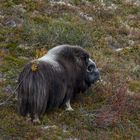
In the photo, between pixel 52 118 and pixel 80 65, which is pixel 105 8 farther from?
pixel 52 118

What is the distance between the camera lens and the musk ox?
24.1ft

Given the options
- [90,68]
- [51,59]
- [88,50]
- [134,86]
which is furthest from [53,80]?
[88,50]

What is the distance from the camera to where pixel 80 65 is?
27.7ft

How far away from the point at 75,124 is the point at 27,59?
2.82 meters

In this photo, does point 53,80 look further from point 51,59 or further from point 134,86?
point 134,86

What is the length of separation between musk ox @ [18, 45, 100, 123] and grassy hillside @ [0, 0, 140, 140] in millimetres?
197

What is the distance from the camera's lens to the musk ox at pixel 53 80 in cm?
734

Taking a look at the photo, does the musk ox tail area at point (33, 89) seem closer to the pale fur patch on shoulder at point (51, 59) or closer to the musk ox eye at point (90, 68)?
the pale fur patch on shoulder at point (51, 59)

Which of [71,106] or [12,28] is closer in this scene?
[71,106]

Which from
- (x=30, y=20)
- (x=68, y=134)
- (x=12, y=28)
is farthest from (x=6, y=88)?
(x=30, y=20)

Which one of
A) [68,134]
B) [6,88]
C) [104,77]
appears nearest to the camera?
[68,134]

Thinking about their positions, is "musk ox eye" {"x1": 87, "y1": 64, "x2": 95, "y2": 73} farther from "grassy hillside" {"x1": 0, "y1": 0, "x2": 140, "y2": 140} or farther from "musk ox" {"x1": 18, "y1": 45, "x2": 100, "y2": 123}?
"grassy hillside" {"x1": 0, "y1": 0, "x2": 140, "y2": 140}

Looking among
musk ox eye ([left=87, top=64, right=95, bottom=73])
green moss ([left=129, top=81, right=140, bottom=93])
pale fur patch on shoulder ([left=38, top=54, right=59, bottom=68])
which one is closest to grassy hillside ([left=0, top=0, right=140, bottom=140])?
green moss ([left=129, top=81, right=140, bottom=93])

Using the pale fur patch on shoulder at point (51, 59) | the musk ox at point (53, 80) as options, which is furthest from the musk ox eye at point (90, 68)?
the pale fur patch on shoulder at point (51, 59)
